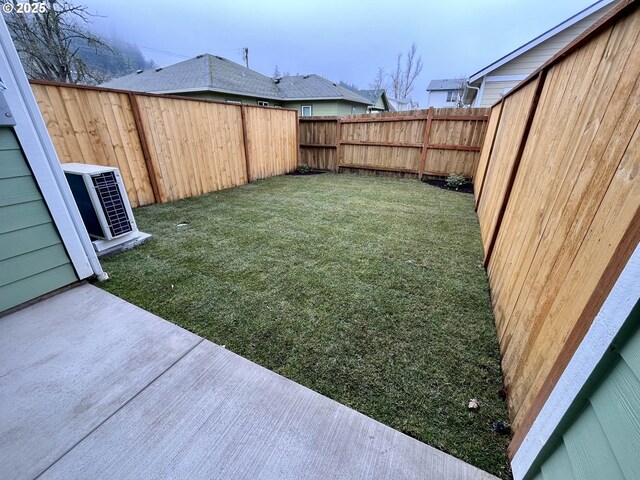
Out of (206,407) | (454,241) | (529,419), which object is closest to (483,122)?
(454,241)

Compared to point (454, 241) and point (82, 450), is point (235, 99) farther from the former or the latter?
point (82, 450)

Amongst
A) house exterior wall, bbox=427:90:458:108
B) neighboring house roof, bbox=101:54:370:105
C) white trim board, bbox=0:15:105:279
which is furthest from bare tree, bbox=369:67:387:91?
white trim board, bbox=0:15:105:279

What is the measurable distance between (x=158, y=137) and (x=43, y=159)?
9.14 feet

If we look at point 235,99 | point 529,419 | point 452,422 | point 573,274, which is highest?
point 235,99

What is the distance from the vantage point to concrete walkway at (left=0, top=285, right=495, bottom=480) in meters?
1.14

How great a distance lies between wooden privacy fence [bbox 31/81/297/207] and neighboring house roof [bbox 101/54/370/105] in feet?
24.5

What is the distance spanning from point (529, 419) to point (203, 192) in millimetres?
5686

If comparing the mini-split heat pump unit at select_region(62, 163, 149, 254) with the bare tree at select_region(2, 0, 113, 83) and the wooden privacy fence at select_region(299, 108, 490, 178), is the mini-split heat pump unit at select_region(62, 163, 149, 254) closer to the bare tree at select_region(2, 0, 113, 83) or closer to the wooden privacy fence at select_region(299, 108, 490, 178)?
the wooden privacy fence at select_region(299, 108, 490, 178)

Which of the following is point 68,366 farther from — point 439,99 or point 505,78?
point 439,99

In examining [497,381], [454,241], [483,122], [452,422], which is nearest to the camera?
[452,422]

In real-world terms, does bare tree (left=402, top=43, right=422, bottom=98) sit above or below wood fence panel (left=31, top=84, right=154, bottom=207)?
above

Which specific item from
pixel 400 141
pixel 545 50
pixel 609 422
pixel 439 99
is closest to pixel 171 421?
pixel 609 422

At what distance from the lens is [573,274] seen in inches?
39.9

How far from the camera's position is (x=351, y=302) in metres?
2.21
